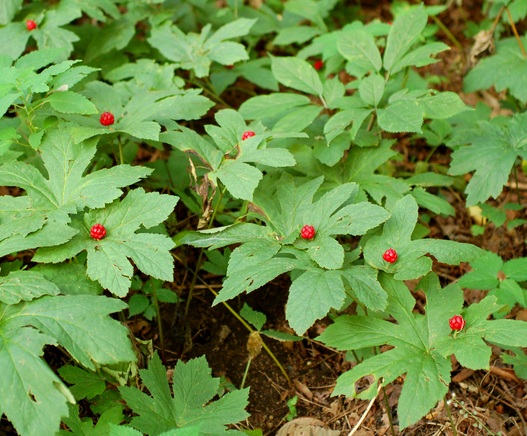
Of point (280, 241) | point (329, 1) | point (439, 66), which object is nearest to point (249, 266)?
point (280, 241)

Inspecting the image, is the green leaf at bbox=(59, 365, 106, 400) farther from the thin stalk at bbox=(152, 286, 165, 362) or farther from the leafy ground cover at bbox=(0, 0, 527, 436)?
the thin stalk at bbox=(152, 286, 165, 362)

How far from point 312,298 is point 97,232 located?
0.93 metres

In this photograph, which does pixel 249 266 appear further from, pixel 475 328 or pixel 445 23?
pixel 445 23

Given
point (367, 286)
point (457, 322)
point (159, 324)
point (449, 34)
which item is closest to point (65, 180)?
point (159, 324)

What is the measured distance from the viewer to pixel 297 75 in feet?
11.1

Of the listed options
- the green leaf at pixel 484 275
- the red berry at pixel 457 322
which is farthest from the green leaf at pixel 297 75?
the red berry at pixel 457 322

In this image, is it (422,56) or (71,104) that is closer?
(71,104)

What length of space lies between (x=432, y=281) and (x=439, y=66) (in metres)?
2.95

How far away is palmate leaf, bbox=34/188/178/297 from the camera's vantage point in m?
2.28

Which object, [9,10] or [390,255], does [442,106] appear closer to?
[390,255]

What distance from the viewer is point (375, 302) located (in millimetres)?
2219

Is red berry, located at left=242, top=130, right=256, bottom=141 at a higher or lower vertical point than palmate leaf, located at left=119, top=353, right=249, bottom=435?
higher

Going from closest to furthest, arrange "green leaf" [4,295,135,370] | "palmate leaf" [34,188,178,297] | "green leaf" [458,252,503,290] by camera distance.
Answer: "green leaf" [4,295,135,370] < "palmate leaf" [34,188,178,297] < "green leaf" [458,252,503,290]

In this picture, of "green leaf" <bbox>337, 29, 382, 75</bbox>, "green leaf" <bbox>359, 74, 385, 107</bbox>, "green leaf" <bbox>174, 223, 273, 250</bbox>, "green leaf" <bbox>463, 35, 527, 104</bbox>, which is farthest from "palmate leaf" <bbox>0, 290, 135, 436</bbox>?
"green leaf" <bbox>463, 35, 527, 104</bbox>
